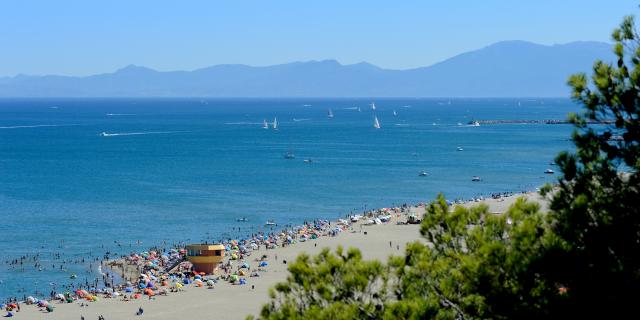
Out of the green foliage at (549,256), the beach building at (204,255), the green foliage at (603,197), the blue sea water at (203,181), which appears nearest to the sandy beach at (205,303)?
the beach building at (204,255)

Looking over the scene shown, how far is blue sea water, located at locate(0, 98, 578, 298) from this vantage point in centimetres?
5491

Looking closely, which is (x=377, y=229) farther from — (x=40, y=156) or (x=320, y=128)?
(x=320, y=128)

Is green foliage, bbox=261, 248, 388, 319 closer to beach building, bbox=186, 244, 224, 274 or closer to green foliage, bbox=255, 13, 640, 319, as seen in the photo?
green foliage, bbox=255, 13, 640, 319

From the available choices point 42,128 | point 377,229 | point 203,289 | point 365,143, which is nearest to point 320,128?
point 365,143

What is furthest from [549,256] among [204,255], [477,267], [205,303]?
[204,255]

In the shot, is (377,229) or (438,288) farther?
(377,229)

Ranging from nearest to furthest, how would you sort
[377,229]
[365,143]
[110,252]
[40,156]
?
[110,252] → [377,229] → [40,156] → [365,143]

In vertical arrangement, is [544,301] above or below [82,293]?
above

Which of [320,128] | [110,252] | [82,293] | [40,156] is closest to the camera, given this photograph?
[82,293]

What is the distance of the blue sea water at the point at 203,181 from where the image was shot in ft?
180

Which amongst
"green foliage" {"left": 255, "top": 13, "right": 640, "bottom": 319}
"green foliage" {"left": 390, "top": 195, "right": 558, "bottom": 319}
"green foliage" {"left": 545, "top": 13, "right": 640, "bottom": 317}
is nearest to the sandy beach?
"green foliage" {"left": 390, "top": 195, "right": 558, "bottom": 319}

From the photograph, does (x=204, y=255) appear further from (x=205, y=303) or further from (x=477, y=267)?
(x=477, y=267)

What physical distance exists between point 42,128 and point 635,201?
17000 cm

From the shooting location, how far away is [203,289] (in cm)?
4081
